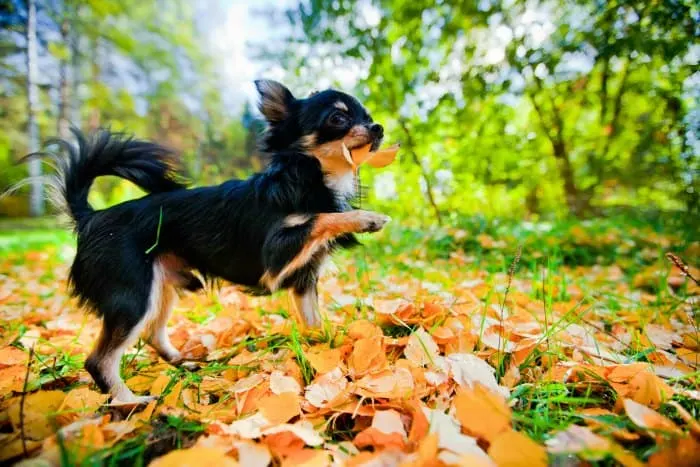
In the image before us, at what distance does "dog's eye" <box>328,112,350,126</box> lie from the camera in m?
2.18

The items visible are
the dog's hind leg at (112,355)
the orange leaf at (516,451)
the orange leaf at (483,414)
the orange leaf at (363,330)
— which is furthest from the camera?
the orange leaf at (363,330)

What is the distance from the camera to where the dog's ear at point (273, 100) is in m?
2.22

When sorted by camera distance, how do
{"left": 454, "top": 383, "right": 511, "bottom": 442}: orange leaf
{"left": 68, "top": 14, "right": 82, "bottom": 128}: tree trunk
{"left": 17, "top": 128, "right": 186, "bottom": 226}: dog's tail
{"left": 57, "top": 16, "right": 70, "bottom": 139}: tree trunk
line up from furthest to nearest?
{"left": 68, "top": 14, "right": 82, "bottom": 128}: tree trunk → {"left": 57, "top": 16, "right": 70, "bottom": 139}: tree trunk → {"left": 17, "top": 128, "right": 186, "bottom": 226}: dog's tail → {"left": 454, "top": 383, "right": 511, "bottom": 442}: orange leaf

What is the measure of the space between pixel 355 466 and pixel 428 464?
18 cm

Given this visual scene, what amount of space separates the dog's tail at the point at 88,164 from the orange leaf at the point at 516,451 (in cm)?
219

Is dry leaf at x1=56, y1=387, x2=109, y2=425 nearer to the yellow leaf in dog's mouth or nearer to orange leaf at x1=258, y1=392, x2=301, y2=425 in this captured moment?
orange leaf at x1=258, y1=392, x2=301, y2=425

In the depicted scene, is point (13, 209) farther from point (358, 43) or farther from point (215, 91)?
point (358, 43)

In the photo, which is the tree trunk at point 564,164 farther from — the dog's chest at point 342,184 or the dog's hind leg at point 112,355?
the dog's hind leg at point 112,355

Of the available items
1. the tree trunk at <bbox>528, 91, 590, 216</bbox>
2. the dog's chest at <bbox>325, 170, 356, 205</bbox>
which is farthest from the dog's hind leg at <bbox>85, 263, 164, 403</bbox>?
the tree trunk at <bbox>528, 91, 590, 216</bbox>

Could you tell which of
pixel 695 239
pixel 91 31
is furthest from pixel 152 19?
pixel 695 239


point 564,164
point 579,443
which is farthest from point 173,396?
point 564,164

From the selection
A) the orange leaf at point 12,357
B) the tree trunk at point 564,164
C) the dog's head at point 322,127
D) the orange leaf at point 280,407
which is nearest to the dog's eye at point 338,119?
the dog's head at point 322,127

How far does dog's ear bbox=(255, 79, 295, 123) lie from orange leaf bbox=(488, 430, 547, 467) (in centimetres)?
202

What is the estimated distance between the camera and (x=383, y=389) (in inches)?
50.4
